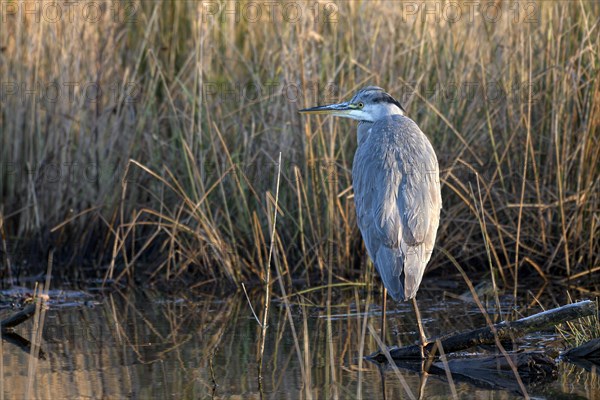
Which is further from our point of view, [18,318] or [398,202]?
[18,318]

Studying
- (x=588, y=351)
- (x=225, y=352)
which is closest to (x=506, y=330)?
(x=588, y=351)

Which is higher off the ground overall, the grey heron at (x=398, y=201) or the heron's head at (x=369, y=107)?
the heron's head at (x=369, y=107)

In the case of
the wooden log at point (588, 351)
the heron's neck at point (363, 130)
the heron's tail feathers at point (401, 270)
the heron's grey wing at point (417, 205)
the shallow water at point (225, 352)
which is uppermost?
the heron's neck at point (363, 130)

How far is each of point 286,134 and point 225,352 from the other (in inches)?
85.2

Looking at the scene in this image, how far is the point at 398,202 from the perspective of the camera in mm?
5168

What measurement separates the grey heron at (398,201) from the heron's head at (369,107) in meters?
0.11

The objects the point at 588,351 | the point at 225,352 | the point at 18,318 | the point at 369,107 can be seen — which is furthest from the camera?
the point at 369,107

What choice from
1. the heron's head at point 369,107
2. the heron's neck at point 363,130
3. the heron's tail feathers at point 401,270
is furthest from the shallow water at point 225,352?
the heron's head at point 369,107

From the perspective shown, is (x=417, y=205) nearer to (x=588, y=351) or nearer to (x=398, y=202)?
(x=398, y=202)

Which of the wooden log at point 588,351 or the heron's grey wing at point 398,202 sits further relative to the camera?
the heron's grey wing at point 398,202

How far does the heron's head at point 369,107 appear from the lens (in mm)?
5938

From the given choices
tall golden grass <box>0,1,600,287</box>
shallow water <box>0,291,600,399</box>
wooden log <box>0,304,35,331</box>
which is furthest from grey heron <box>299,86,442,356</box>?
wooden log <box>0,304,35,331</box>

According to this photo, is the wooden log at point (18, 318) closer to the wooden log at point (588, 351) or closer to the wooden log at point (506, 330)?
the wooden log at point (506, 330)

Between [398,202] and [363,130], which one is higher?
[363,130]
